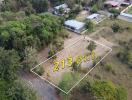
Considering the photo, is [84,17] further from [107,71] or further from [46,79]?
[46,79]

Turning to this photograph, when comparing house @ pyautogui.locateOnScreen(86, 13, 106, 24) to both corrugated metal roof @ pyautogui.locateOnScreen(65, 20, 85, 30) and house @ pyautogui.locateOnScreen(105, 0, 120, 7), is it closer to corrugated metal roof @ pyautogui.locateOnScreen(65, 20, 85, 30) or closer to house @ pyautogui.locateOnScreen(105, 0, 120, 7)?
corrugated metal roof @ pyautogui.locateOnScreen(65, 20, 85, 30)

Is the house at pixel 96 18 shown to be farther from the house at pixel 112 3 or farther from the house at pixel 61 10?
the house at pixel 112 3

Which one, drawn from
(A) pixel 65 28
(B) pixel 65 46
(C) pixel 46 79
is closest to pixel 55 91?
(C) pixel 46 79

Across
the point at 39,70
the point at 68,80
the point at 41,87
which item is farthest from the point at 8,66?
the point at 68,80

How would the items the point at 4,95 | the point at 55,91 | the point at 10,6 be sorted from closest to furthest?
the point at 4,95, the point at 55,91, the point at 10,6

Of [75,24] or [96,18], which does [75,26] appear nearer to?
[75,24]

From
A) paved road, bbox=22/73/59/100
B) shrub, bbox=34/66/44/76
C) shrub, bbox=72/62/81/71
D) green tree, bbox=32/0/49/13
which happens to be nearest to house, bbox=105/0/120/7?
green tree, bbox=32/0/49/13

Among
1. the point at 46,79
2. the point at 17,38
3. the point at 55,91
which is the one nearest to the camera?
the point at 55,91
